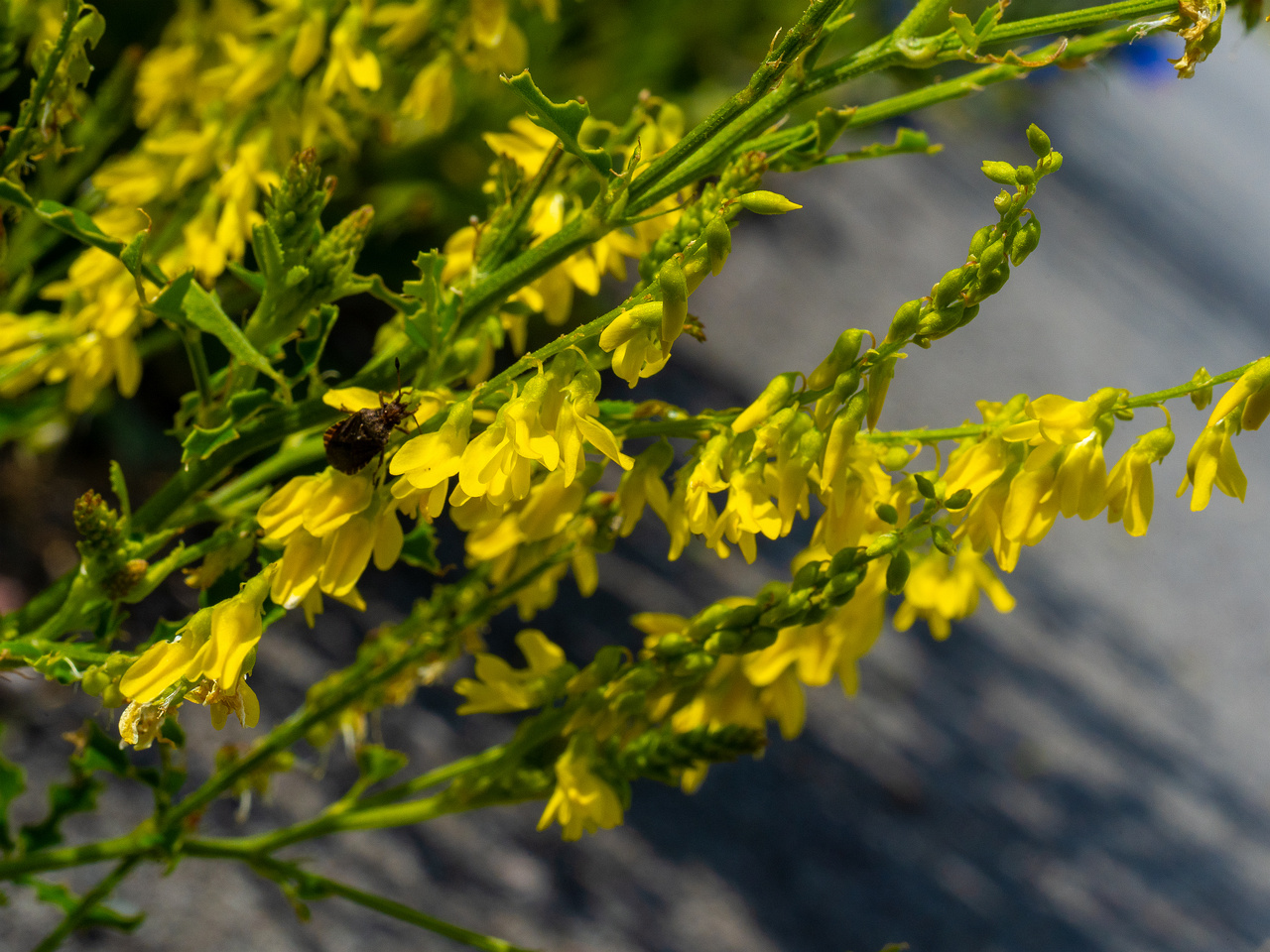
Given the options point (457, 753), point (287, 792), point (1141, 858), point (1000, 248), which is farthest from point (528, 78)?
point (1141, 858)

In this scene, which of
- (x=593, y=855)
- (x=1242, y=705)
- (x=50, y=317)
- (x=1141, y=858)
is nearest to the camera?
(x=50, y=317)

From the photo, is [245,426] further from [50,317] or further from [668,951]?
[668,951]

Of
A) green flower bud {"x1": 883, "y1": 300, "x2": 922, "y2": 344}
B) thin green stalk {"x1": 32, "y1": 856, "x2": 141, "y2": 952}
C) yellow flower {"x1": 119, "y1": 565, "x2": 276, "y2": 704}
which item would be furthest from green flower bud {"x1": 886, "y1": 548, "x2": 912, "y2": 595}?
thin green stalk {"x1": 32, "y1": 856, "x2": 141, "y2": 952}

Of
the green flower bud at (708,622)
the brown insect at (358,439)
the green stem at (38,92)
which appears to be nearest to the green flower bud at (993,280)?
the green flower bud at (708,622)

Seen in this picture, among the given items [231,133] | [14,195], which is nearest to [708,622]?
[14,195]

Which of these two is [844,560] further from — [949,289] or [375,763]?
[375,763]

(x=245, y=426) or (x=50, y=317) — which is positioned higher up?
(x=245, y=426)

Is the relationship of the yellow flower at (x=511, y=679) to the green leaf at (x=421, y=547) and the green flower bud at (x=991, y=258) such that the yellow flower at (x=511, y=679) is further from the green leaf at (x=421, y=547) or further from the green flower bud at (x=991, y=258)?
the green flower bud at (x=991, y=258)
